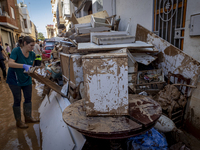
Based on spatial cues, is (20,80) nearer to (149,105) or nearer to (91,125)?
(91,125)

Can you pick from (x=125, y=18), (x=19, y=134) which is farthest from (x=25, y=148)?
(x=125, y=18)

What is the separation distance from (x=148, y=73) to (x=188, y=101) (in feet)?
2.61

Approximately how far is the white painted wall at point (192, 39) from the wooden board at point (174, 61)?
284 mm

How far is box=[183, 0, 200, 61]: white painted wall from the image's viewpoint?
7.79ft

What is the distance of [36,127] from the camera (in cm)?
284

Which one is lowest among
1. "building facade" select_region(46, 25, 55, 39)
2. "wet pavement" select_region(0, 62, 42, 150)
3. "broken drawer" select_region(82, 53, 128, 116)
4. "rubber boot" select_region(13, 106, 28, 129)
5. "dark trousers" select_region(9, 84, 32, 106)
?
"wet pavement" select_region(0, 62, 42, 150)

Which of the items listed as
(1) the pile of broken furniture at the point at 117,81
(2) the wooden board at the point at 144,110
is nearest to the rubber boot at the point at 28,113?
(1) the pile of broken furniture at the point at 117,81

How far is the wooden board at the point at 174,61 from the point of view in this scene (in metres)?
2.21

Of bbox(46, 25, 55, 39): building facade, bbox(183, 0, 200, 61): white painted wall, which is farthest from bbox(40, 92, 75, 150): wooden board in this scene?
bbox(46, 25, 55, 39): building facade

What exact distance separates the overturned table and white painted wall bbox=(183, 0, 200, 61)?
1489 millimetres

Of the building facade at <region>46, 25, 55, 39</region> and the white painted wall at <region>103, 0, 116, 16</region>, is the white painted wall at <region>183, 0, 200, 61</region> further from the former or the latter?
the building facade at <region>46, 25, 55, 39</region>

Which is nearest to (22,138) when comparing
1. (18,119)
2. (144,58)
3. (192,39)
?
(18,119)

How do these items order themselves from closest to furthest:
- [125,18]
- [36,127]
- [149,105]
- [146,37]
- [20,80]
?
[149,105] → [20,80] → [36,127] → [146,37] → [125,18]

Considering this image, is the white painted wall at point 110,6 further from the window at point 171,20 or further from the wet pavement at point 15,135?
the wet pavement at point 15,135
